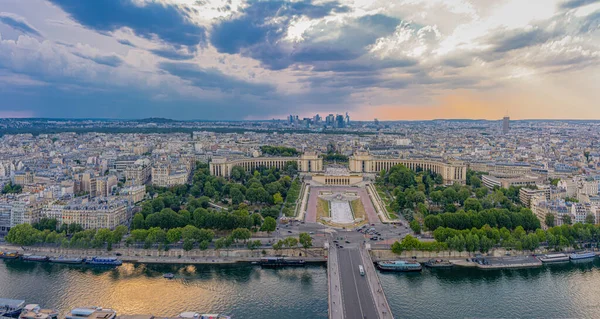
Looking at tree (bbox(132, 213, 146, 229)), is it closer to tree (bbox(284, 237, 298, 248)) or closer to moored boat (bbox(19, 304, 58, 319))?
tree (bbox(284, 237, 298, 248))

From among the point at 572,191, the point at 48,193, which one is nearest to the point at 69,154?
the point at 48,193

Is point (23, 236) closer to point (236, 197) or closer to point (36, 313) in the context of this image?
point (36, 313)

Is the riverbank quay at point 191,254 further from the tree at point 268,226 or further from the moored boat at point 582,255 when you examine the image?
the moored boat at point 582,255

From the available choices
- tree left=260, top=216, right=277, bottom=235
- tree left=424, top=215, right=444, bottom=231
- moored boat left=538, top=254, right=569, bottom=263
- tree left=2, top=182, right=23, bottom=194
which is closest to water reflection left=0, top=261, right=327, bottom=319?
tree left=260, top=216, right=277, bottom=235

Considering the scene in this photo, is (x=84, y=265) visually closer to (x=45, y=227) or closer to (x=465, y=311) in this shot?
(x=45, y=227)

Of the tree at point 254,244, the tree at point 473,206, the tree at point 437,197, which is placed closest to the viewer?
the tree at point 254,244

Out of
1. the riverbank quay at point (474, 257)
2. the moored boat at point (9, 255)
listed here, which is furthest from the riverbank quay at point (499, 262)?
the moored boat at point (9, 255)
